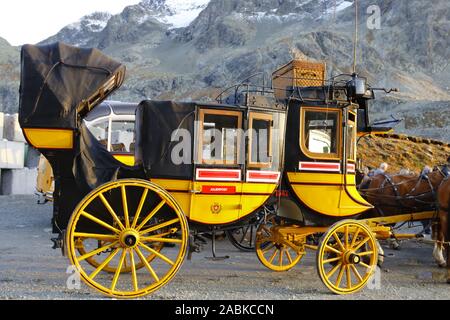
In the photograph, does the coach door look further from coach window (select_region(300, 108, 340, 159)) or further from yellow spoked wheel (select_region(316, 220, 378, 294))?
yellow spoked wheel (select_region(316, 220, 378, 294))

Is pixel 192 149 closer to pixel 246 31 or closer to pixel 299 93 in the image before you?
pixel 299 93

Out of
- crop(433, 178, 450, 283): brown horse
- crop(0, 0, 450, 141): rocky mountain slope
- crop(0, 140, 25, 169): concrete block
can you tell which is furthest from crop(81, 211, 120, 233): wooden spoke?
crop(0, 0, 450, 141): rocky mountain slope

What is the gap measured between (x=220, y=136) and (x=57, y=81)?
190cm

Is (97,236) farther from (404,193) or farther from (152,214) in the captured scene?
(404,193)

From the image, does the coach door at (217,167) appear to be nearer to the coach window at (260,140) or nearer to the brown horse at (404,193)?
the coach window at (260,140)

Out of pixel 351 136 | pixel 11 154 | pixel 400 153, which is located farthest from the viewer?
pixel 11 154

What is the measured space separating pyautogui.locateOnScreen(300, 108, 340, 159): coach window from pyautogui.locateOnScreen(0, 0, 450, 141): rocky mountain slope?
28081 millimetres

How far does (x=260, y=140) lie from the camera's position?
565 centimetres

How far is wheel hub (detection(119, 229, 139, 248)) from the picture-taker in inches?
199

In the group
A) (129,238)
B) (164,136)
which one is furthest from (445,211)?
(129,238)

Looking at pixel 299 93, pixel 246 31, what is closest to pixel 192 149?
pixel 299 93

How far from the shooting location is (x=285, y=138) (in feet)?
19.3

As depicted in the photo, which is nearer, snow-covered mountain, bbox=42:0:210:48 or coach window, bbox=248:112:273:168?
coach window, bbox=248:112:273:168

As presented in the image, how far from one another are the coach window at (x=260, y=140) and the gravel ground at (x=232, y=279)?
1.55 metres
